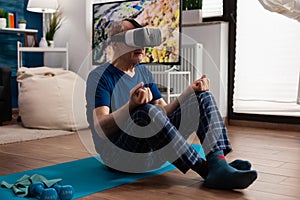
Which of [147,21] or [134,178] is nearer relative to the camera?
[134,178]

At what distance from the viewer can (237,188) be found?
162cm

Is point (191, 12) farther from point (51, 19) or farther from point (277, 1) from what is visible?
point (51, 19)

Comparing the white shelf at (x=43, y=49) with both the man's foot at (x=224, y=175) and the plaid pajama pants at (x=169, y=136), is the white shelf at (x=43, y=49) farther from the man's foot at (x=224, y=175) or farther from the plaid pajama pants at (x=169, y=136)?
the man's foot at (x=224, y=175)

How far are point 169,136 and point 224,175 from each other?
26 centimetres

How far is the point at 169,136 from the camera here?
1588 mm

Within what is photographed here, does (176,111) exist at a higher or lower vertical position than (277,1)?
lower

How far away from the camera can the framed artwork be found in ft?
14.8

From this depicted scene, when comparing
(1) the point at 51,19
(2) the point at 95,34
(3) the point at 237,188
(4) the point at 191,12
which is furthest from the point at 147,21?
(3) the point at 237,188

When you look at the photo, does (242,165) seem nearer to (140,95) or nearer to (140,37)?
(140,95)

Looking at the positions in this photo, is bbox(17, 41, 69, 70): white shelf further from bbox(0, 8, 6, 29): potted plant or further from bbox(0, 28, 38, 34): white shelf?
bbox(0, 8, 6, 29): potted plant

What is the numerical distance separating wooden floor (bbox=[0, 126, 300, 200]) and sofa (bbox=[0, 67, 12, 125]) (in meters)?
0.90

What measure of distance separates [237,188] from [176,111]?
1.33ft

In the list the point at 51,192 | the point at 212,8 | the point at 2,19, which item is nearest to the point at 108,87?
the point at 51,192

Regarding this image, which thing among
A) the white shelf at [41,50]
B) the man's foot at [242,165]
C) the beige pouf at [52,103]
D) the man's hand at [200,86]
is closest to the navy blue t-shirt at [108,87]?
the man's hand at [200,86]
